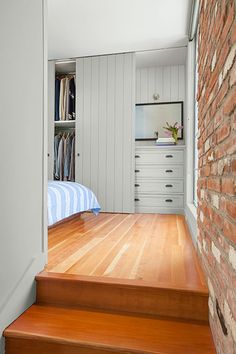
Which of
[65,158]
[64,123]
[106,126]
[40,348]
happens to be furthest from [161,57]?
[40,348]

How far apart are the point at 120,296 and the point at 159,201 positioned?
2640 millimetres

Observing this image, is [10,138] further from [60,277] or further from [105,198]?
[105,198]

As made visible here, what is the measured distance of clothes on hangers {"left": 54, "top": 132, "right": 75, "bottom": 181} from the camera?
14.0ft

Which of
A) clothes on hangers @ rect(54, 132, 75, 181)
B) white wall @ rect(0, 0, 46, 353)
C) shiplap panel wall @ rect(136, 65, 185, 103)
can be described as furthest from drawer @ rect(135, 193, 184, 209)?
white wall @ rect(0, 0, 46, 353)

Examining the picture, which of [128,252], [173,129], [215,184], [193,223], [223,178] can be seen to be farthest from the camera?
[173,129]

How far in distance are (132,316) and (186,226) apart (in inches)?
71.9

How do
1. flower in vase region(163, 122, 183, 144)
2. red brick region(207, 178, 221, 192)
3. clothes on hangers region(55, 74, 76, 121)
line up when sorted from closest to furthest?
red brick region(207, 178, 221, 192) < flower in vase region(163, 122, 183, 144) < clothes on hangers region(55, 74, 76, 121)

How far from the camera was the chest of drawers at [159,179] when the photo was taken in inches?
153

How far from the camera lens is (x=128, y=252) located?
200cm

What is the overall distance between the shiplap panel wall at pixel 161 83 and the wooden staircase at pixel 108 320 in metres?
3.56

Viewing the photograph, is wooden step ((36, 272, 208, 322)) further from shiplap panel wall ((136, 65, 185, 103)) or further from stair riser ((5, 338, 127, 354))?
shiplap panel wall ((136, 65, 185, 103))

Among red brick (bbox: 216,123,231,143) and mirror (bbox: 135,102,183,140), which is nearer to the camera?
red brick (bbox: 216,123,231,143)

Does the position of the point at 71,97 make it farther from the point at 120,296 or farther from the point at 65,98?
the point at 120,296

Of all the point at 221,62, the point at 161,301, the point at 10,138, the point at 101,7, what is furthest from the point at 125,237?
the point at 101,7
